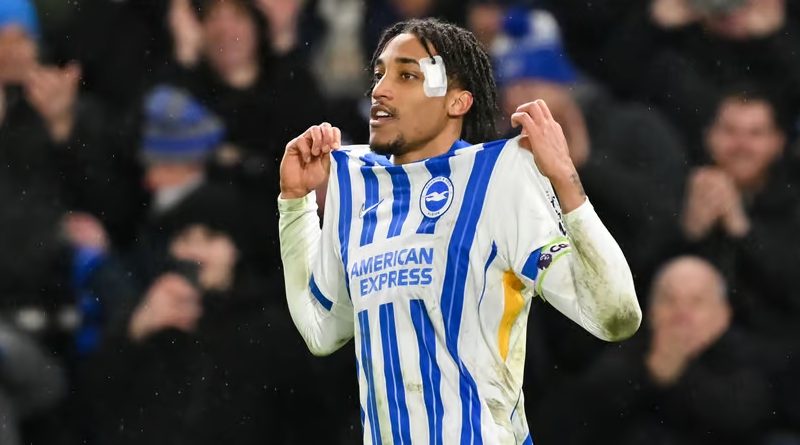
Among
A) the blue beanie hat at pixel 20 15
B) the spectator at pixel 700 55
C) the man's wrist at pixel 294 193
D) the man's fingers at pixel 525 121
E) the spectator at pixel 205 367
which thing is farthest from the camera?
the blue beanie hat at pixel 20 15

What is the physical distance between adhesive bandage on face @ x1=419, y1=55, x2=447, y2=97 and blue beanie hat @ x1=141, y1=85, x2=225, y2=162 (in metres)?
2.24

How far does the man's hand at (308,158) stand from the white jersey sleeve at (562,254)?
54 cm

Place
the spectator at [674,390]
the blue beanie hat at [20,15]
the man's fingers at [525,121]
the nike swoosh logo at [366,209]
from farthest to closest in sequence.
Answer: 1. the blue beanie hat at [20,15]
2. the spectator at [674,390]
3. the nike swoosh logo at [366,209]
4. the man's fingers at [525,121]

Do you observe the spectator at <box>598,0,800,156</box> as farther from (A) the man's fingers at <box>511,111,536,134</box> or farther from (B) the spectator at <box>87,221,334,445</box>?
(A) the man's fingers at <box>511,111,536,134</box>

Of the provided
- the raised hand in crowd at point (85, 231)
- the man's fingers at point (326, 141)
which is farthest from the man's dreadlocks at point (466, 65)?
the raised hand in crowd at point (85, 231)

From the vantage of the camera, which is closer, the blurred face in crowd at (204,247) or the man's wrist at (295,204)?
the man's wrist at (295,204)

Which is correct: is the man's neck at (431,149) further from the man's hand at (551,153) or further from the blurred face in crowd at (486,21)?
the blurred face in crowd at (486,21)

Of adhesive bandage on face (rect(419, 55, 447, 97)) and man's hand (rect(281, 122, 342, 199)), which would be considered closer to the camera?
adhesive bandage on face (rect(419, 55, 447, 97))

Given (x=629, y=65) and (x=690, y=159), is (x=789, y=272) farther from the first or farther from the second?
(x=629, y=65)

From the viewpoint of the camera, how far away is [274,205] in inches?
208

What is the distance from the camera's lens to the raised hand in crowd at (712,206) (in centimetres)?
512

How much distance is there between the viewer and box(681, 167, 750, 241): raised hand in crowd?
202 inches

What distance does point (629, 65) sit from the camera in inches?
210

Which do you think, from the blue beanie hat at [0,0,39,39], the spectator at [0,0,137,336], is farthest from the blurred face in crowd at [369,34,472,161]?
the blue beanie hat at [0,0,39,39]
